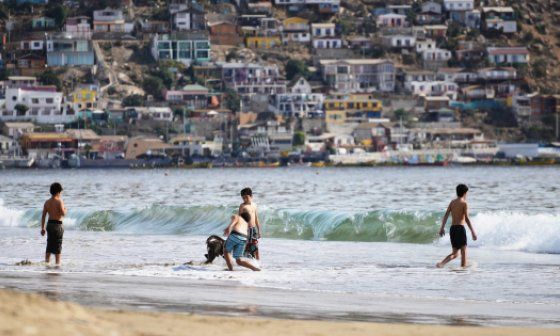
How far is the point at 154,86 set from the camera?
185750 mm

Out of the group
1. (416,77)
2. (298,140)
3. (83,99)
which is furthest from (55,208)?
(416,77)

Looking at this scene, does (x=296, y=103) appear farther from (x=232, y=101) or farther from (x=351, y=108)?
(x=232, y=101)

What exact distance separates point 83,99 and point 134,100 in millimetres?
6218

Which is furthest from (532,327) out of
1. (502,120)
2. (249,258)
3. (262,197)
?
(502,120)

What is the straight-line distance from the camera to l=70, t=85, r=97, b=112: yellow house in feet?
579

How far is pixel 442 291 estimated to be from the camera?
19.6 metres

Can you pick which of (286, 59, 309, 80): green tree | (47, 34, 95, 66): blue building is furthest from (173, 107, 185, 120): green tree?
(286, 59, 309, 80): green tree

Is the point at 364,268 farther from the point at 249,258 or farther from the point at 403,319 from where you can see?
the point at 403,319

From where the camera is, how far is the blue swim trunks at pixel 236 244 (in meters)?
21.9

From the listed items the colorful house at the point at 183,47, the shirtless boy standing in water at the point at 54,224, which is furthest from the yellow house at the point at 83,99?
the shirtless boy standing in water at the point at 54,224

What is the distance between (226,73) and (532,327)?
176301mm

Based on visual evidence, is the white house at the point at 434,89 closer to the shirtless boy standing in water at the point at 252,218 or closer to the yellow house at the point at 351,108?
the yellow house at the point at 351,108

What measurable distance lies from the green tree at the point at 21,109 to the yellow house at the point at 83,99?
524 cm

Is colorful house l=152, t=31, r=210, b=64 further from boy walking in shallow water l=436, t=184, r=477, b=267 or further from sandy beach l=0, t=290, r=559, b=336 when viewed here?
sandy beach l=0, t=290, r=559, b=336
